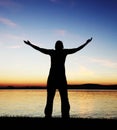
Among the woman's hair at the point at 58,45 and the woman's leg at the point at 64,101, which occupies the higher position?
the woman's hair at the point at 58,45

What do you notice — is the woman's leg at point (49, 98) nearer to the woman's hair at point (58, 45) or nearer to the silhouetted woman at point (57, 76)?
the silhouetted woman at point (57, 76)

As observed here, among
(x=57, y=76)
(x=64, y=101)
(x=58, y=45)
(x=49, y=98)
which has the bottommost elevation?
(x=64, y=101)

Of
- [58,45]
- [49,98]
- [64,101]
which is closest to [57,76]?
[49,98]

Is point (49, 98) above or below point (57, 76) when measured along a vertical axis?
below

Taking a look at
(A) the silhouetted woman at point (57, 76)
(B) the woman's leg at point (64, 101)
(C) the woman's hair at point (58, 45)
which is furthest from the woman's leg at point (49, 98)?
(C) the woman's hair at point (58, 45)

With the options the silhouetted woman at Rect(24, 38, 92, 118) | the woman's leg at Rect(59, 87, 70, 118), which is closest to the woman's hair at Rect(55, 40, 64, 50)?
the silhouetted woman at Rect(24, 38, 92, 118)

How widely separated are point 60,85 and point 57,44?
1.47 metres

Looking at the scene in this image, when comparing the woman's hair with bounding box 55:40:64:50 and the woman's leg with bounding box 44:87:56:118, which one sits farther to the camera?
the woman's hair with bounding box 55:40:64:50

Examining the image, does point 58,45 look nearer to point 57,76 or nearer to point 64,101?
point 57,76

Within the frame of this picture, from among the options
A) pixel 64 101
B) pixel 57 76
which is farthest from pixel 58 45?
pixel 64 101

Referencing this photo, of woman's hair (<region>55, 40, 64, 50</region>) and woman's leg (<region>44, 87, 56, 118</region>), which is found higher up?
woman's hair (<region>55, 40, 64, 50</region>)

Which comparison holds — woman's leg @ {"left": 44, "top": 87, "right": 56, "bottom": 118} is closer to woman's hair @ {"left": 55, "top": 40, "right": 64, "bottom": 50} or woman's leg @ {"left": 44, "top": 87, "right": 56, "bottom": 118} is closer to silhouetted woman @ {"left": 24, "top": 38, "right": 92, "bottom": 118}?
silhouetted woman @ {"left": 24, "top": 38, "right": 92, "bottom": 118}
